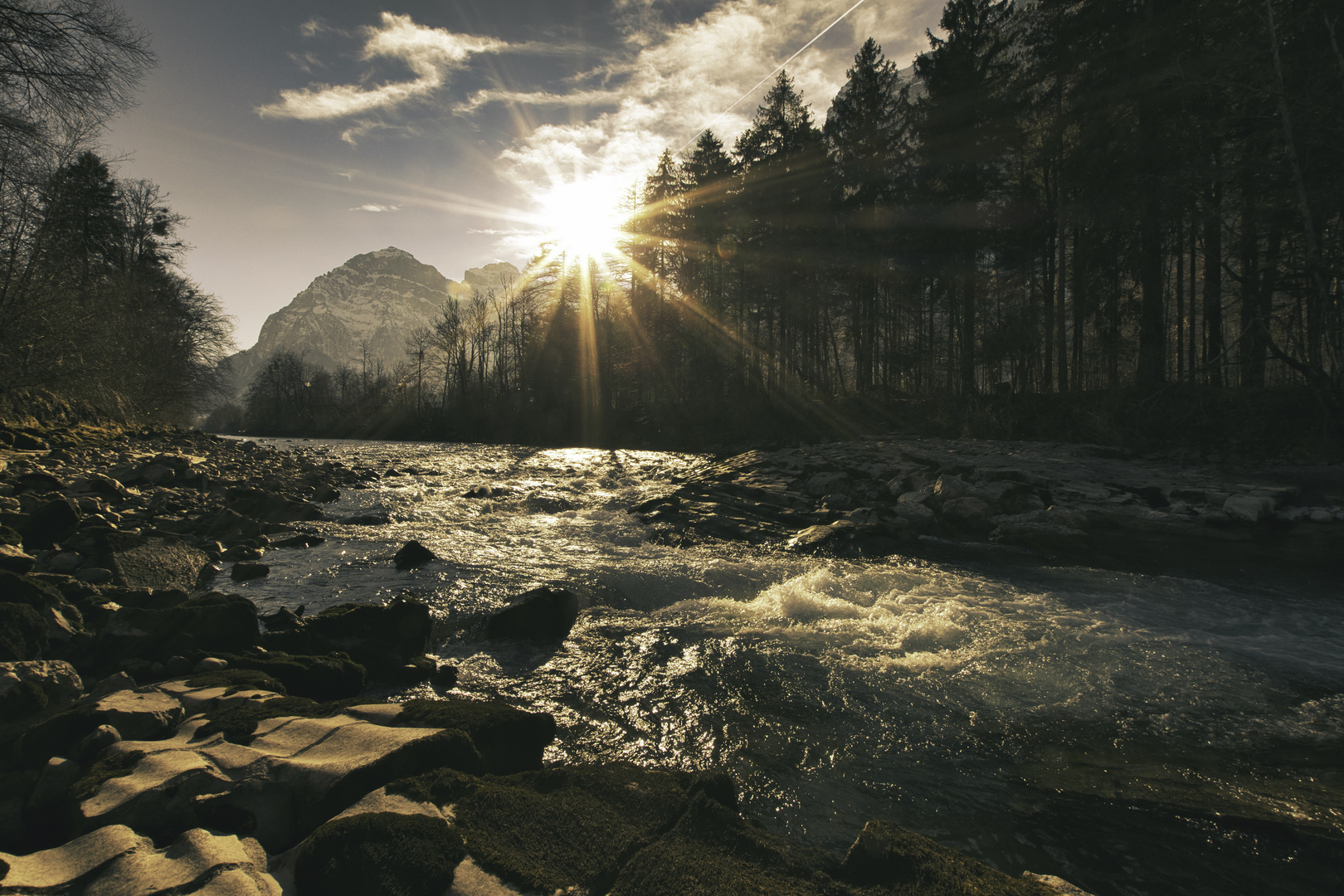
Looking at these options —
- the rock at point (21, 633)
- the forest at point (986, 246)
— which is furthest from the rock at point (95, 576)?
the forest at point (986, 246)

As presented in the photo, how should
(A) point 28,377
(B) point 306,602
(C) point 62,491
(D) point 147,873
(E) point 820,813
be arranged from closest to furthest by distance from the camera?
1. (D) point 147,873
2. (E) point 820,813
3. (B) point 306,602
4. (C) point 62,491
5. (A) point 28,377

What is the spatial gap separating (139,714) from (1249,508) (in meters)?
11.8

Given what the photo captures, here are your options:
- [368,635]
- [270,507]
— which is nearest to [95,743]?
[368,635]

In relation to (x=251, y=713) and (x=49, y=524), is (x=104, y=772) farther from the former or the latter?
(x=49, y=524)

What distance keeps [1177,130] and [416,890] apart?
17967mm

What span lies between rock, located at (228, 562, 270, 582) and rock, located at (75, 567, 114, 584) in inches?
45.0

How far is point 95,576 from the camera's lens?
4660 millimetres

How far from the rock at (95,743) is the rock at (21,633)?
1164 mm

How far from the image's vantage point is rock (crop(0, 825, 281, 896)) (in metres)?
1.42

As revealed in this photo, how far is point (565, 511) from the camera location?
35.6 feet

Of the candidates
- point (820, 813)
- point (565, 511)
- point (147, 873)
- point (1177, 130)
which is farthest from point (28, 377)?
point (1177, 130)

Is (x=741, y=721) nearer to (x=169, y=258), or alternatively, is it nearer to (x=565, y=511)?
(x=565, y=511)

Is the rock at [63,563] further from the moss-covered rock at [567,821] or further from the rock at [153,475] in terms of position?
the rock at [153,475]

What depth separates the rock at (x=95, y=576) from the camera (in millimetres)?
4633
